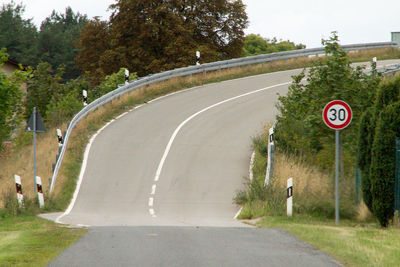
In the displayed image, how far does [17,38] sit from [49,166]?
241 ft

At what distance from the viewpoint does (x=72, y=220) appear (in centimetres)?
1659

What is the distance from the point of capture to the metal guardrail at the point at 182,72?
85.5 ft

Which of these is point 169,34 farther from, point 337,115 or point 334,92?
point 337,115

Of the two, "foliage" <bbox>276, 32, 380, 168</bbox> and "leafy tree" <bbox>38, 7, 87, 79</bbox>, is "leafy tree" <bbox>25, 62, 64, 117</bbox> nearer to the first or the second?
"foliage" <bbox>276, 32, 380, 168</bbox>

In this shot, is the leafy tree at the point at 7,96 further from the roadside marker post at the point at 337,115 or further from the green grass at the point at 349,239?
the roadside marker post at the point at 337,115

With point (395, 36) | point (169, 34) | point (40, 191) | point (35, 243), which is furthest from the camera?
point (395, 36)

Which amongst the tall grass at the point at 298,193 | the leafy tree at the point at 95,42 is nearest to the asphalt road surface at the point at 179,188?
the tall grass at the point at 298,193

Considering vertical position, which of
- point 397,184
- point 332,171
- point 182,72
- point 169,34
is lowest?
point 397,184

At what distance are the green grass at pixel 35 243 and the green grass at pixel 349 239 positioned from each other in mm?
4293

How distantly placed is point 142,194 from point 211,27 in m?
30.2

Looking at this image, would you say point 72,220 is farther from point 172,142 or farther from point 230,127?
point 230,127

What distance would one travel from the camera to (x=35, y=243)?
37.4 ft

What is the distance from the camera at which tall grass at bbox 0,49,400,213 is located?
2084 cm

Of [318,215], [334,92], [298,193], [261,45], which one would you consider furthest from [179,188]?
[261,45]
